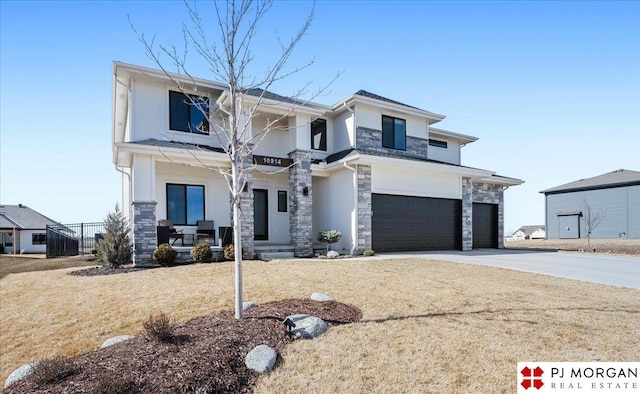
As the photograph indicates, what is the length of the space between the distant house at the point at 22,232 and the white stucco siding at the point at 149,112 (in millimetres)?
21670

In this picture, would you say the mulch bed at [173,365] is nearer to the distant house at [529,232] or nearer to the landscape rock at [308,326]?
the landscape rock at [308,326]

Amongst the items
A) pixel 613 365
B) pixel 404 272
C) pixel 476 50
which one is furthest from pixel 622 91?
Result: pixel 613 365

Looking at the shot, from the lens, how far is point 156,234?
11.3m

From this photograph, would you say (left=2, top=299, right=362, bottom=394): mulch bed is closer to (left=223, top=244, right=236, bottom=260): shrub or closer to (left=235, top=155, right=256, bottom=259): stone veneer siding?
(left=223, top=244, right=236, bottom=260): shrub

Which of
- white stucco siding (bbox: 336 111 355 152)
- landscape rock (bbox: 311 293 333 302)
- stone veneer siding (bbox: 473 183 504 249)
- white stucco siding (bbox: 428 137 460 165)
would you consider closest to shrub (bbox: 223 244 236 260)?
landscape rock (bbox: 311 293 333 302)

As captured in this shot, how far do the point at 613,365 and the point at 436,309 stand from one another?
219 centimetres

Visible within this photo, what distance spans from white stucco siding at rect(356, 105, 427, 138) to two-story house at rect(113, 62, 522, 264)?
0.05 meters

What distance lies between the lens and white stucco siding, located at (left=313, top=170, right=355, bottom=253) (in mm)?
13523

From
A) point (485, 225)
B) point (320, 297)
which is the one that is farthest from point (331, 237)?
point (485, 225)

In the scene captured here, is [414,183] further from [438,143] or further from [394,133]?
[438,143]

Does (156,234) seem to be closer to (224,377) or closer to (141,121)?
(141,121)

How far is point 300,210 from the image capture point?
44.2 ft

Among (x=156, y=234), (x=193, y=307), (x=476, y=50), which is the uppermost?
(x=476, y=50)

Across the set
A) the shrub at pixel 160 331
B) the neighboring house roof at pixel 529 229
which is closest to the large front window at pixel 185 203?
the shrub at pixel 160 331
